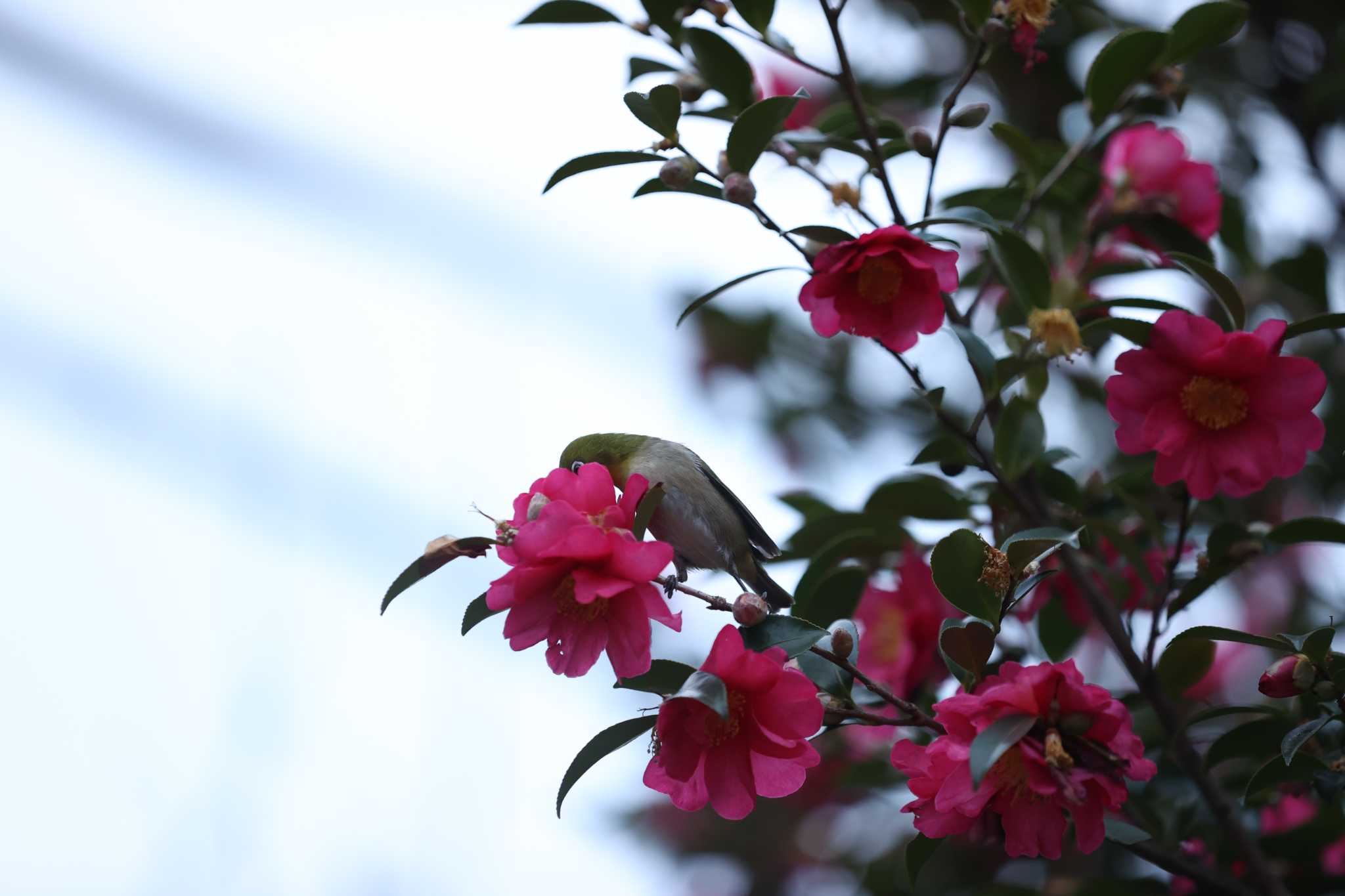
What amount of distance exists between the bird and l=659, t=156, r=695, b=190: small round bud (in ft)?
1.57

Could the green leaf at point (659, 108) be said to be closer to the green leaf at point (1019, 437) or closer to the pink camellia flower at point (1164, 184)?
the green leaf at point (1019, 437)

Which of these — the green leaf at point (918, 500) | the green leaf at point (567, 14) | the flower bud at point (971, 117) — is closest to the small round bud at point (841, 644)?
the green leaf at point (918, 500)

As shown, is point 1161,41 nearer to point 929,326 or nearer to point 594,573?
point 929,326

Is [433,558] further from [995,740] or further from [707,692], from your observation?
[995,740]

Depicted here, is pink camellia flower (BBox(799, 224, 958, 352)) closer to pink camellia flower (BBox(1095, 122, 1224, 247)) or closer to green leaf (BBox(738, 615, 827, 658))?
green leaf (BBox(738, 615, 827, 658))

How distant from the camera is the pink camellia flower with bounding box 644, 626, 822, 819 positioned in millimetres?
1116

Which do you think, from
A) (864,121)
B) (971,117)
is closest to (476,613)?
(864,121)

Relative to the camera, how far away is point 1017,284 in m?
1.55

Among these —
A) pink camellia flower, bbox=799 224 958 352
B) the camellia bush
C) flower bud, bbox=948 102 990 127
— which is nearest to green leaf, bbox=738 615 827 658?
the camellia bush

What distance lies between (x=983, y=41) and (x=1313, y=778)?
1002 millimetres

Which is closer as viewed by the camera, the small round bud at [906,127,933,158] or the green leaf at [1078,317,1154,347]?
the green leaf at [1078,317,1154,347]

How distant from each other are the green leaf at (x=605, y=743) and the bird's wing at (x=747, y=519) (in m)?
0.61

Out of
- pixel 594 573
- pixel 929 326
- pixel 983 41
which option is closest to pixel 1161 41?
pixel 983 41

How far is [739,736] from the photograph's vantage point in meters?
1.18
